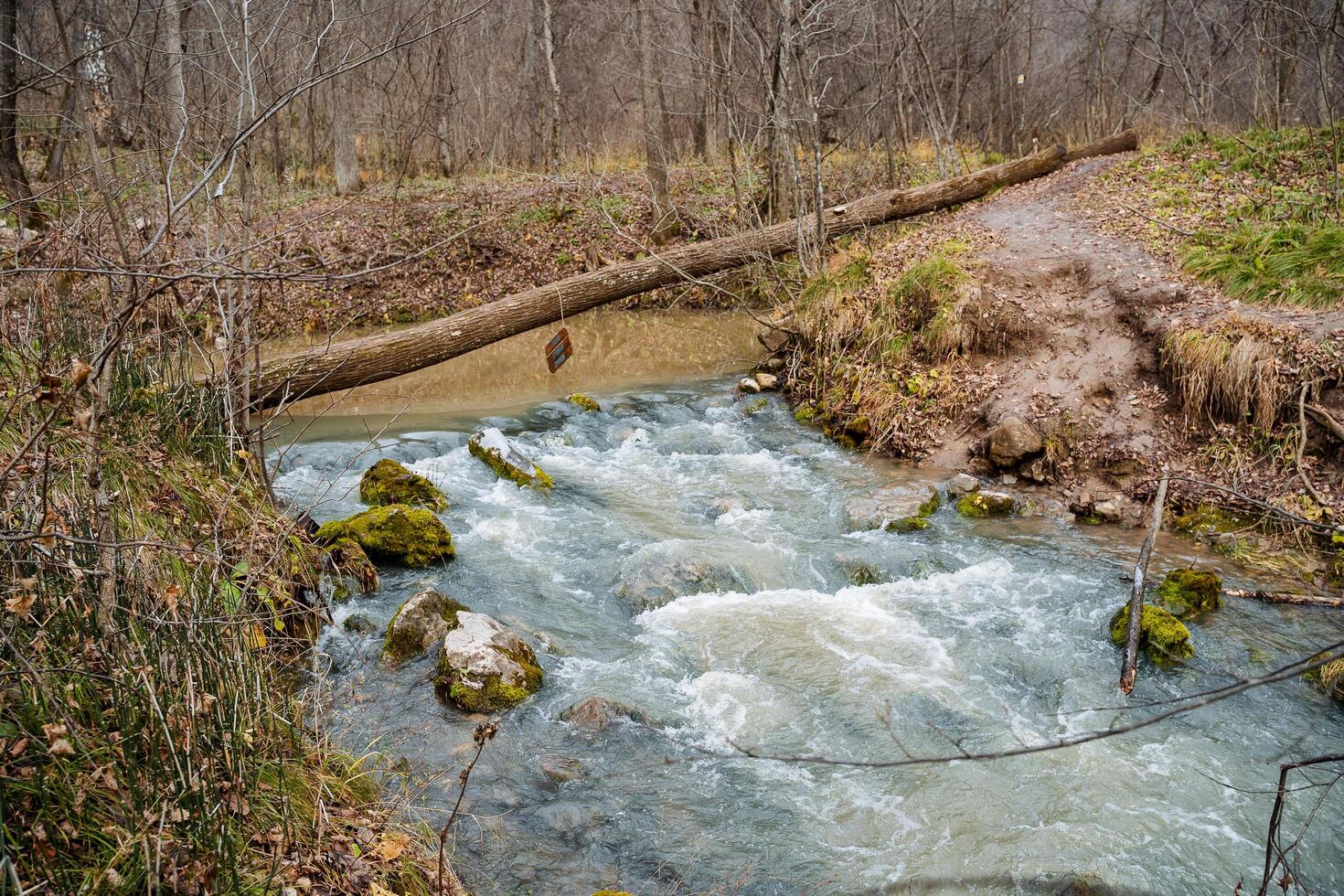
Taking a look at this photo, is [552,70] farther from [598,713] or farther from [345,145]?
[598,713]

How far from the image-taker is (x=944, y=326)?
9.09 m

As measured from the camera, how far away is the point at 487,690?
475 cm

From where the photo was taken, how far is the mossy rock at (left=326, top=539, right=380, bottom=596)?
5836 mm

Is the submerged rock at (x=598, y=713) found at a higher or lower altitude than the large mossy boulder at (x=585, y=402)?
lower

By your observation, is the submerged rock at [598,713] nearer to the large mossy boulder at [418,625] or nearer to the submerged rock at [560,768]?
the submerged rock at [560,768]

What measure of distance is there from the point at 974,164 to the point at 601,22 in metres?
10.8

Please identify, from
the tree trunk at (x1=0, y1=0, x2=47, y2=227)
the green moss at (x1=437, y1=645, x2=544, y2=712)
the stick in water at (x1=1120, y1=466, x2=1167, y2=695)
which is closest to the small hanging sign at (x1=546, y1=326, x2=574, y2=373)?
the green moss at (x1=437, y1=645, x2=544, y2=712)

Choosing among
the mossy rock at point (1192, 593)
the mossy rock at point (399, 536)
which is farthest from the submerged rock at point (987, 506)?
the mossy rock at point (399, 536)

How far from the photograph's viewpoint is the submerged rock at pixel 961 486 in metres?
7.59

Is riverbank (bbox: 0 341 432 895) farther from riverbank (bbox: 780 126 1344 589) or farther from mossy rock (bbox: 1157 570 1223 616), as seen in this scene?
riverbank (bbox: 780 126 1344 589)

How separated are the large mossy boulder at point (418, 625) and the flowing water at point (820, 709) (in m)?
0.12

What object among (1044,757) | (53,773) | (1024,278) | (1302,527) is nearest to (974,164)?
(1024,278)

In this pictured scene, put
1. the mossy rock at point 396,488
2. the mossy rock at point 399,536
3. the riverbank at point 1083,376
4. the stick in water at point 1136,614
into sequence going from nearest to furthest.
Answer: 1. the stick in water at point 1136,614
2. the mossy rock at point 399,536
3. the riverbank at point 1083,376
4. the mossy rock at point 396,488

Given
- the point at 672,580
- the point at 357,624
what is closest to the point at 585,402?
the point at 672,580
